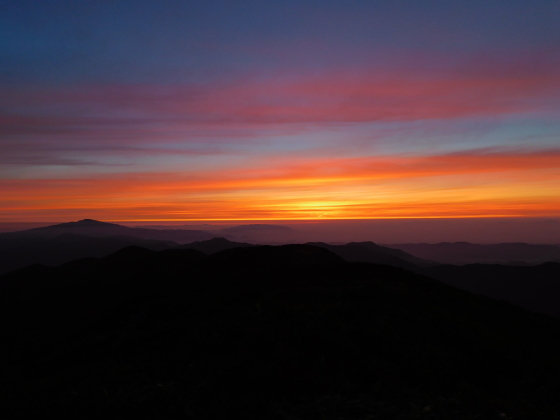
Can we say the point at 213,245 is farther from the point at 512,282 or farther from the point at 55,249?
the point at 512,282

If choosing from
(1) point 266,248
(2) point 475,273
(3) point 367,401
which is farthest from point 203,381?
(2) point 475,273

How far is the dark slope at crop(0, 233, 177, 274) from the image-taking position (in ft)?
479

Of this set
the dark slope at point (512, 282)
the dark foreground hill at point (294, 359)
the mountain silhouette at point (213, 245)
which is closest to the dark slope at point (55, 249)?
the mountain silhouette at point (213, 245)

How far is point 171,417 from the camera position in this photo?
9.41 metres

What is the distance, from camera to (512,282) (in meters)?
94.7

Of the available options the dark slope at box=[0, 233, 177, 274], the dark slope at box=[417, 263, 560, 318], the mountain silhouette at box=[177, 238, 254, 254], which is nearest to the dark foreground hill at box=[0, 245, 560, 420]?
the dark slope at box=[417, 263, 560, 318]

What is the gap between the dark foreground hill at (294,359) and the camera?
394 inches

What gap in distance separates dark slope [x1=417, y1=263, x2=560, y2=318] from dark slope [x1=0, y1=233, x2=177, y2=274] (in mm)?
106492

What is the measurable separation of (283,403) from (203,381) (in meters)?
2.61

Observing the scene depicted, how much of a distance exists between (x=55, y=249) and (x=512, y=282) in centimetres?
17171

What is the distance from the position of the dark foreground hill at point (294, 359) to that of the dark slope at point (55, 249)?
13693 centimetres

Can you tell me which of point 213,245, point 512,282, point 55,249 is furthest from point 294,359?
point 55,249

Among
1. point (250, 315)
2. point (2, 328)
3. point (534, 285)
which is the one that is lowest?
point (534, 285)

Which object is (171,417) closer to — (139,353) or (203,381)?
(203,381)
